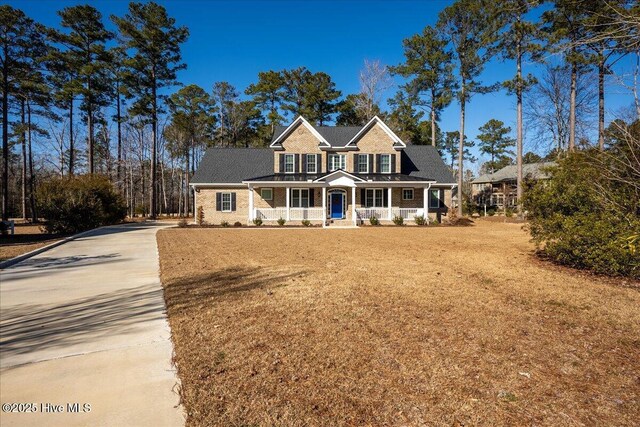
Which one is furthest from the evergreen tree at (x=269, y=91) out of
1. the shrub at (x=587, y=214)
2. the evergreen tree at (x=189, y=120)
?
the shrub at (x=587, y=214)

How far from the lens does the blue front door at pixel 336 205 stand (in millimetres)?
24609

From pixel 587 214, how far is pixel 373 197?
16.9 m

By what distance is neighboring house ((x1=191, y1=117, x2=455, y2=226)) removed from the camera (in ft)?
77.3

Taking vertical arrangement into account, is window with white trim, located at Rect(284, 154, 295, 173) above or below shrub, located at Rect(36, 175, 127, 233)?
above

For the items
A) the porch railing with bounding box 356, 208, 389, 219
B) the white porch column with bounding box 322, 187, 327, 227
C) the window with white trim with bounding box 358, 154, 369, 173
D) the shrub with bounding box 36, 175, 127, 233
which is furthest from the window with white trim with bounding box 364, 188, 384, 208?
the shrub with bounding box 36, 175, 127, 233

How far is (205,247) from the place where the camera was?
11.9 m

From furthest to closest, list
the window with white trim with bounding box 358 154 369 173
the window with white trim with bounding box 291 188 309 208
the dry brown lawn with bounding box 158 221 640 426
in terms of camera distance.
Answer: the window with white trim with bounding box 358 154 369 173, the window with white trim with bounding box 291 188 309 208, the dry brown lawn with bounding box 158 221 640 426

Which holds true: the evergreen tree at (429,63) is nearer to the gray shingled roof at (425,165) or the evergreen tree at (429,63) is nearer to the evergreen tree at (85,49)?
the gray shingled roof at (425,165)

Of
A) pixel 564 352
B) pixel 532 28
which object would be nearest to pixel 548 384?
pixel 564 352

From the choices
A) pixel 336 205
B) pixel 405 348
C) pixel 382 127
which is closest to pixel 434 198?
pixel 382 127

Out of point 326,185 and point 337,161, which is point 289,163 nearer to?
point 337,161

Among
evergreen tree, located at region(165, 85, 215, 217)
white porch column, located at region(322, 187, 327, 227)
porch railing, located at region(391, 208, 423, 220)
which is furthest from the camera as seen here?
evergreen tree, located at region(165, 85, 215, 217)

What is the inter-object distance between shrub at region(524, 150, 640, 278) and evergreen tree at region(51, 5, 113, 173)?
31.3m

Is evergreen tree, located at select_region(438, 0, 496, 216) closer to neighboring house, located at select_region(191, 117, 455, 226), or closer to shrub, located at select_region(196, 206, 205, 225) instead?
neighboring house, located at select_region(191, 117, 455, 226)
